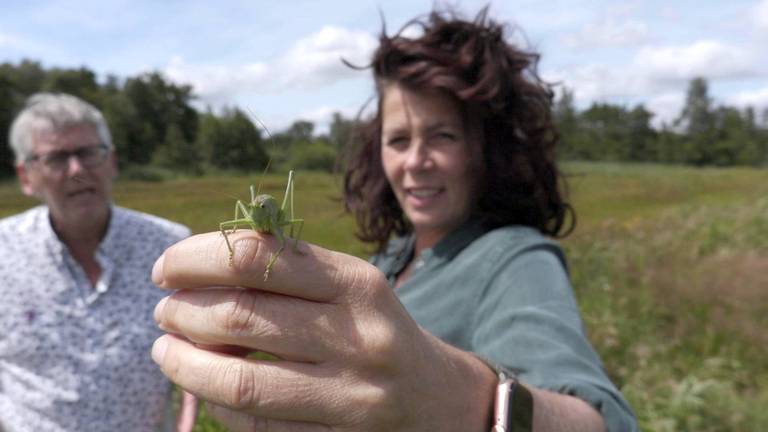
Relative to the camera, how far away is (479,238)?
7.59 ft

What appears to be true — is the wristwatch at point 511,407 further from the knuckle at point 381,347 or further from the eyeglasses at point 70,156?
the eyeglasses at point 70,156

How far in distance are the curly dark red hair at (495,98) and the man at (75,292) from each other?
5.88 feet

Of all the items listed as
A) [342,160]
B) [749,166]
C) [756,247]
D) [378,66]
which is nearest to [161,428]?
[342,160]

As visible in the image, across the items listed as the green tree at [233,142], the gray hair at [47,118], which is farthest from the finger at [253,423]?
the gray hair at [47,118]

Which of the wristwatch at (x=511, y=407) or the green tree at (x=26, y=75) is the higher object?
the green tree at (x=26, y=75)

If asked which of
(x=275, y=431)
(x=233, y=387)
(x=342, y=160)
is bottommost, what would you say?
(x=275, y=431)

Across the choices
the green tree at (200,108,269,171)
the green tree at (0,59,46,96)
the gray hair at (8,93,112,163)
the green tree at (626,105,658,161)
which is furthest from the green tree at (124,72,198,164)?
the green tree at (0,59,46,96)

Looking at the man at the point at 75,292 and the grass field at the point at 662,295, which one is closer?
the grass field at the point at 662,295

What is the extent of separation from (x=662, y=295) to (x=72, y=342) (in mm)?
7234

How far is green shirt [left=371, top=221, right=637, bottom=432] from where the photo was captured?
156cm

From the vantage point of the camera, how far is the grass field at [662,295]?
2.75m

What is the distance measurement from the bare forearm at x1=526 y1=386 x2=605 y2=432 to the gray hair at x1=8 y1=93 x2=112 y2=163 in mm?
3438

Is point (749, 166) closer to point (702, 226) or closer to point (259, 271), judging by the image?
point (702, 226)

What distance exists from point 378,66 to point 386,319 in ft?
6.37
